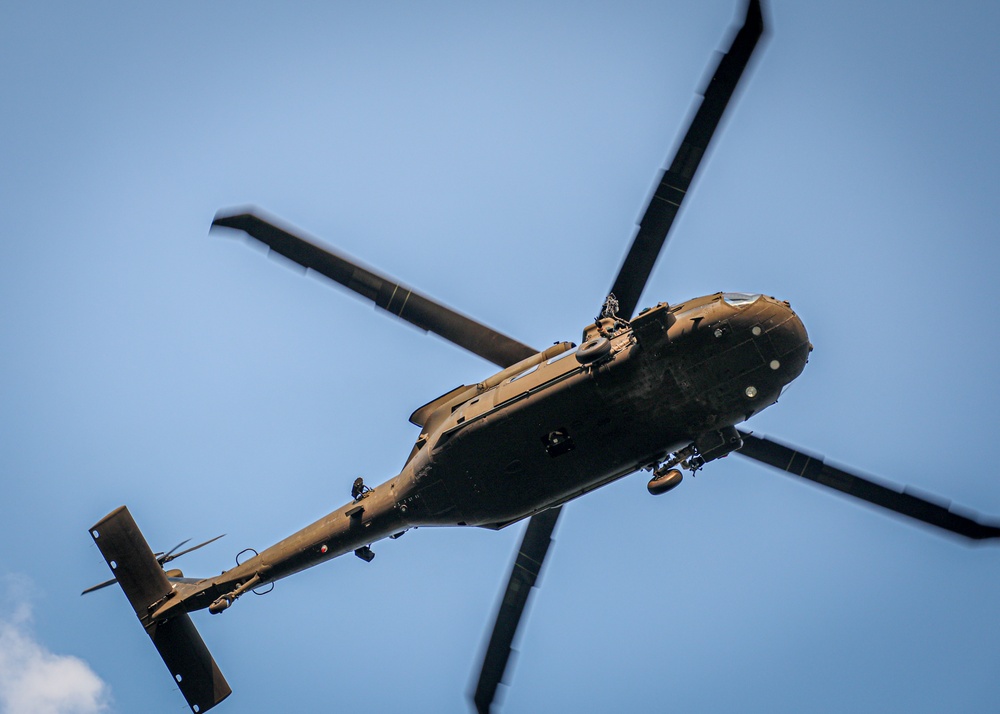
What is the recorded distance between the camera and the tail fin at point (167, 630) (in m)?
17.1

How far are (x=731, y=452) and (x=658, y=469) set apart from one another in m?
1.29

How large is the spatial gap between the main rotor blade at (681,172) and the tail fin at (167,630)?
32.8 feet

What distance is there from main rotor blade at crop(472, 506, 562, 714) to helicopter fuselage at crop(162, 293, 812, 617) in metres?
1.77

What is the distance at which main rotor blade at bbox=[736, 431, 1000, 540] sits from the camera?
1573cm

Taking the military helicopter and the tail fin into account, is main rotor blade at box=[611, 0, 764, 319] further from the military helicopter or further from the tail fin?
the tail fin

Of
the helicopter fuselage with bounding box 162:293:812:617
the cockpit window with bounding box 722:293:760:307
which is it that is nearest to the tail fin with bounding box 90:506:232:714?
the helicopter fuselage with bounding box 162:293:812:617

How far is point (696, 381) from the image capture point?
1405 cm

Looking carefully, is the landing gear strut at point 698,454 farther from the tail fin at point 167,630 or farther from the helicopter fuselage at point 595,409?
the tail fin at point 167,630

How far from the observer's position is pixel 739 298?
14.0 meters

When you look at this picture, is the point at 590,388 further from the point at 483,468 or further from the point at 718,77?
the point at 718,77

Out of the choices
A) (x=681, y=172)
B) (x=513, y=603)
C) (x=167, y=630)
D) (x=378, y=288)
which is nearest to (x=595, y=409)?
(x=681, y=172)

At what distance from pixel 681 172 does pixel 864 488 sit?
6569 millimetres

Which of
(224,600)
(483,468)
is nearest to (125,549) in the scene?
(224,600)

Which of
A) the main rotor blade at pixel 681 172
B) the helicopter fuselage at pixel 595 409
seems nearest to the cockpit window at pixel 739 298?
the helicopter fuselage at pixel 595 409
